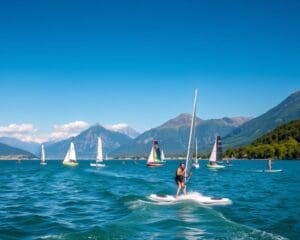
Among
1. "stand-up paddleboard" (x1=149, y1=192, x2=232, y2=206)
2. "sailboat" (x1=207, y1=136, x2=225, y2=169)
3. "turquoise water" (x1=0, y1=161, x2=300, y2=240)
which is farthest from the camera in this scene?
"sailboat" (x1=207, y1=136, x2=225, y2=169)

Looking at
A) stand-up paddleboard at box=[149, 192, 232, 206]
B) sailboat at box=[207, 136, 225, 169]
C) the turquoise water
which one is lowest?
the turquoise water

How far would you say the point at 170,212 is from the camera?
3494cm

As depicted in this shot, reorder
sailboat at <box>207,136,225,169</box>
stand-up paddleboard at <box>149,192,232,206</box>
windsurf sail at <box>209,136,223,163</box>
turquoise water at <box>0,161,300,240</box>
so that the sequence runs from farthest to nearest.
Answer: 1. windsurf sail at <box>209,136,223,163</box>
2. sailboat at <box>207,136,225,169</box>
3. stand-up paddleboard at <box>149,192,232,206</box>
4. turquoise water at <box>0,161,300,240</box>

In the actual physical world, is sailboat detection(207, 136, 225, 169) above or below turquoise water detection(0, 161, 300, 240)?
above

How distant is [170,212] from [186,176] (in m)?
8.63

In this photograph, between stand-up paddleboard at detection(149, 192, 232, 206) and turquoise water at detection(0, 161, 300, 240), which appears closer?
turquoise water at detection(0, 161, 300, 240)

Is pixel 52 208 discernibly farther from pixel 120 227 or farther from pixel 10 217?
pixel 120 227

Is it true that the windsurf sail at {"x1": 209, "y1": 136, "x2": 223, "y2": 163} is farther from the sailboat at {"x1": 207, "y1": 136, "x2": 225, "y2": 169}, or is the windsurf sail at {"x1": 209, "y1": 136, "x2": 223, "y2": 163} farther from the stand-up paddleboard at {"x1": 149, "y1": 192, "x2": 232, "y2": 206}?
the stand-up paddleboard at {"x1": 149, "y1": 192, "x2": 232, "y2": 206}

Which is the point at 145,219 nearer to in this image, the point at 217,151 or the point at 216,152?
the point at 217,151

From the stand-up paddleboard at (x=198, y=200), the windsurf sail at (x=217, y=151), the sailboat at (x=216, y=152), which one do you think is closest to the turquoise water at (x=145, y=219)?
the stand-up paddleboard at (x=198, y=200)

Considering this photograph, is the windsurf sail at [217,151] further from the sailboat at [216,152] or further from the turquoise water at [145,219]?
the turquoise water at [145,219]

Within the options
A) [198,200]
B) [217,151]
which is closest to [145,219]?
[198,200]

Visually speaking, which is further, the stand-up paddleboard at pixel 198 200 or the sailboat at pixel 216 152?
the sailboat at pixel 216 152

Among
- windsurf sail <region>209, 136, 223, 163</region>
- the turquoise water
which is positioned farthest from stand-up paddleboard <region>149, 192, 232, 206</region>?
windsurf sail <region>209, 136, 223, 163</region>
